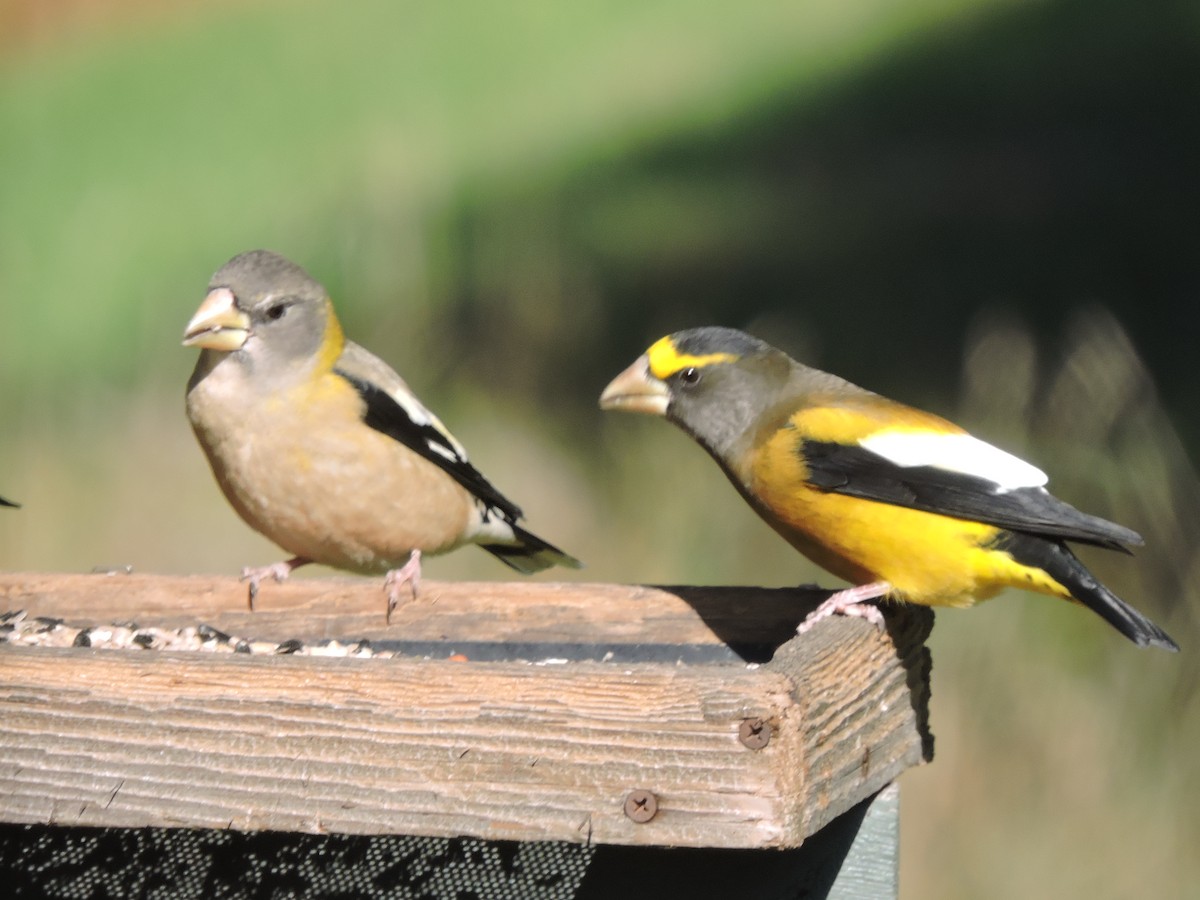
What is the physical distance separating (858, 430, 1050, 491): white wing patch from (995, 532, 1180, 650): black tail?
0.12 meters

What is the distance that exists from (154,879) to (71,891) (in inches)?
Answer: 7.2

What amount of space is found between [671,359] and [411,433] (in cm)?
71

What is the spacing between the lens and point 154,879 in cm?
294

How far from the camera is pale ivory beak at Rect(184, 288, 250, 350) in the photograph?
3.96m

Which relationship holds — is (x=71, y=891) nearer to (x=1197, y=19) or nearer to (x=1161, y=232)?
(x=1161, y=232)

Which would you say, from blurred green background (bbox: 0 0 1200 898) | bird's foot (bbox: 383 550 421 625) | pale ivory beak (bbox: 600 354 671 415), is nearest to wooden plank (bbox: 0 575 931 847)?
bird's foot (bbox: 383 550 421 625)

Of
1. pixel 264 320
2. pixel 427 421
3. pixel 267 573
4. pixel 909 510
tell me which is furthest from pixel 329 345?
pixel 909 510

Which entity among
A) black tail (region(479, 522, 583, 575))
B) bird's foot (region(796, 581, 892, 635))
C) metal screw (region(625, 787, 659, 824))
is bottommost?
black tail (region(479, 522, 583, 575))

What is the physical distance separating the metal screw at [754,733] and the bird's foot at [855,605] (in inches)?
Answer: 30.4

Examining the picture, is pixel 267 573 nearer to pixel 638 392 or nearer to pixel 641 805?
pixel 638 392

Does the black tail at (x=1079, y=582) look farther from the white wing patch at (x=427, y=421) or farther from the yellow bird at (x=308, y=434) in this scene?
the white wing patch at (x=427, y=421)

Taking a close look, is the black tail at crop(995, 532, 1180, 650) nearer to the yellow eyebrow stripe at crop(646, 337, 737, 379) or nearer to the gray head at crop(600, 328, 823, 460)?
the gray head at crop(600, 328, 823, 460)

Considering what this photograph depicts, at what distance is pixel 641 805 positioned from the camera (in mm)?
2332

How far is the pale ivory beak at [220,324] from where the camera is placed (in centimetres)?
396
